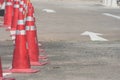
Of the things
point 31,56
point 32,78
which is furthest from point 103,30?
point 32,78

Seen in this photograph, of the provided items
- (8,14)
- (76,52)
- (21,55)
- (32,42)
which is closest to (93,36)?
(76,52)

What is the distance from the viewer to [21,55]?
9.35 metres

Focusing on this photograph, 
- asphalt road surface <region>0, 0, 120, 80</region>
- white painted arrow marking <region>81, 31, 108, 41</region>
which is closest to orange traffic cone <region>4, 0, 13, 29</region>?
asphalt road surface <region>0, 0, 120, 80</region>

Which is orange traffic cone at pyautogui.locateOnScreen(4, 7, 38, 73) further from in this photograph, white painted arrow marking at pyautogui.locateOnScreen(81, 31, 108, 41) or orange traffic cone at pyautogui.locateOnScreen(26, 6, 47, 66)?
white painted arrow marking at pyautogui.locateOnScreen(81, 31, 108, 41)

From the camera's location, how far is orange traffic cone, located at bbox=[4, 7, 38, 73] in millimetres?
9242

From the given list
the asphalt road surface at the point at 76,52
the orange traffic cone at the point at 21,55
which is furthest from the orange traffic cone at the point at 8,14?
the orange traffic cone at the point at 21,55

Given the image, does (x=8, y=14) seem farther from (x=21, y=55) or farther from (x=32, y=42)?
(x=21, y=55)

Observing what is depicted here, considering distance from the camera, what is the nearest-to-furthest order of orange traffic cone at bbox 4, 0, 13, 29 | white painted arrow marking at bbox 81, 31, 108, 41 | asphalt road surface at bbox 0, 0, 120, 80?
1. asphalt road surface at bbox 0, 0, 120, 80
2. white painted arrow marking at bbox 81, 31, 108, 41
3. orange traffic cone at bbox 4, 0, 13, 29

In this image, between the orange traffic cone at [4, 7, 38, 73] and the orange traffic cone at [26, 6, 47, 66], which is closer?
the orange traffic cone at [4, 7, 38, 73]

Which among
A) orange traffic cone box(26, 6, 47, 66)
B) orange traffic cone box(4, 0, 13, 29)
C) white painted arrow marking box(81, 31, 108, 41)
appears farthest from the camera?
orange traffic cone box(4, 0, 13, 29)

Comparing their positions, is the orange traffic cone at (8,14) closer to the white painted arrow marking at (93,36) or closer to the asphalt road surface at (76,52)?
the asphalt road surface at (76,52)

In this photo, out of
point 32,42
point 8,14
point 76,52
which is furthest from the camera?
point 8,14

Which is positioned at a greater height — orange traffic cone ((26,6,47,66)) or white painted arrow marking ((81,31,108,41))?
orange traffic cone ((26,6,47,66))

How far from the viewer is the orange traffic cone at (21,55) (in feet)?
30.3
